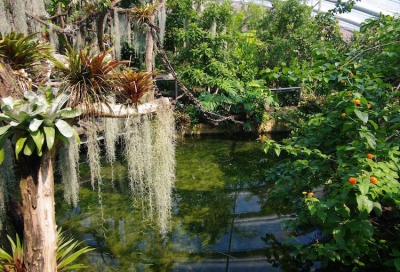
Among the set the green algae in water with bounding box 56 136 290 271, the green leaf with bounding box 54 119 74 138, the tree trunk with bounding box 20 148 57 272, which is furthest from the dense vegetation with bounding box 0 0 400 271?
the green algae in water with bounding box 56 136 290 271

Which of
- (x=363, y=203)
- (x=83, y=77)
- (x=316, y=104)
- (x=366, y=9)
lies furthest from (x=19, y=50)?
(x=366, y=9)

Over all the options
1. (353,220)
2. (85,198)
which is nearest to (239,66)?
(85,198)

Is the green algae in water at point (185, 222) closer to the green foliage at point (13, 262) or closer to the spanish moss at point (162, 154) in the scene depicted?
the spanish moss at point (162, 154)

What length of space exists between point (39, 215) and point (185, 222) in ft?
6.94

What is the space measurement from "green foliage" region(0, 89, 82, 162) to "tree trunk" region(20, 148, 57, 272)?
0.20m

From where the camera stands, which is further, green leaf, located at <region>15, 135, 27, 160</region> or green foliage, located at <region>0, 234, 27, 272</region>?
green foliage, located at <region>0, 234, 27, 272</region>

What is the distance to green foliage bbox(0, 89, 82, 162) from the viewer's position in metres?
2.03

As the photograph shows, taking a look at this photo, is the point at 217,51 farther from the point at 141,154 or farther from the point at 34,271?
the point at 34,271

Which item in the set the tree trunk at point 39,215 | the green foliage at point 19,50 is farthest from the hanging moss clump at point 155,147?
the green foliage at point 19,50

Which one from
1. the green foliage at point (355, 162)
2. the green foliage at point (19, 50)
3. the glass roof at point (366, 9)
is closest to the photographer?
the green foliage at point (355, 162)

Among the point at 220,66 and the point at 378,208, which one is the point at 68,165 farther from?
the point at 220,66

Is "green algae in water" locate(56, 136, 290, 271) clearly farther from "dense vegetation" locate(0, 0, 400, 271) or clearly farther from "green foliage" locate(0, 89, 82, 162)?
"green foliage" locate(0, 89, 82, 162)

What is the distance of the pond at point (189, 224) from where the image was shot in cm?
345

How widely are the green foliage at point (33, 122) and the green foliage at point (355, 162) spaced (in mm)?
1561
